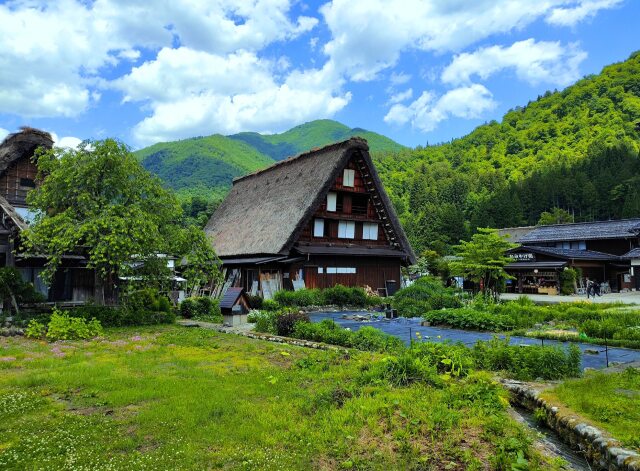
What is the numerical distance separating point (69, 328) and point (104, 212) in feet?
12.4

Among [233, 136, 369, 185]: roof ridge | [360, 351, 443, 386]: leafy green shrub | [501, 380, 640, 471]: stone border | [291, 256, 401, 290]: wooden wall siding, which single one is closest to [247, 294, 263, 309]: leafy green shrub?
[291, 256, 401, 290]: wooden wall siding

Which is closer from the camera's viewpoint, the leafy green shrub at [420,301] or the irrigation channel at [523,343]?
the irrigation channel at [523,343]

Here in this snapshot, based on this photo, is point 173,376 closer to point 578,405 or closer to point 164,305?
point 578,405

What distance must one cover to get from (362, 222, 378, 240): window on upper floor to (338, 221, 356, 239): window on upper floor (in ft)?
2.90

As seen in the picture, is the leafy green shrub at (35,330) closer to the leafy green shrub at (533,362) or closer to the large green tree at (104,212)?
the large green tree at (104,212)

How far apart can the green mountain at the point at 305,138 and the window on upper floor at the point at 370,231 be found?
9877 cm

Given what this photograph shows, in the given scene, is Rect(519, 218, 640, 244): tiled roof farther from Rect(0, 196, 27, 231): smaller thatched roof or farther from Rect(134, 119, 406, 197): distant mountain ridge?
Rect(0, 196, 27, 231): smaller thatched roof

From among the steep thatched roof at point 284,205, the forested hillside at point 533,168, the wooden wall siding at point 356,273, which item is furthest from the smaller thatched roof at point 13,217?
the forested hillside at point 533,168

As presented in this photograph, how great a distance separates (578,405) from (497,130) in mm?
100490

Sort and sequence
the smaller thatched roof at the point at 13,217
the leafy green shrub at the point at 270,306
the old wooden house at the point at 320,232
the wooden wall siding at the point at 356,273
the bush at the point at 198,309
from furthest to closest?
the wooden wall siding at the point at 356,273 < the old wooden house at the point at 320,232 < the leafy green shrub at the point at 270,306 < the bush at the point at 198,309 < the smaller thatched roof at the point at 13,217

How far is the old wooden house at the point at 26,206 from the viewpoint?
17.6 metres

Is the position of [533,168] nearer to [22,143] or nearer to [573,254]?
[573,254]

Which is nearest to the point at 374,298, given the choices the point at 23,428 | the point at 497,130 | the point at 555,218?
the point at 23,428

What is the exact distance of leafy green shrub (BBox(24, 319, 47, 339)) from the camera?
505 inches
